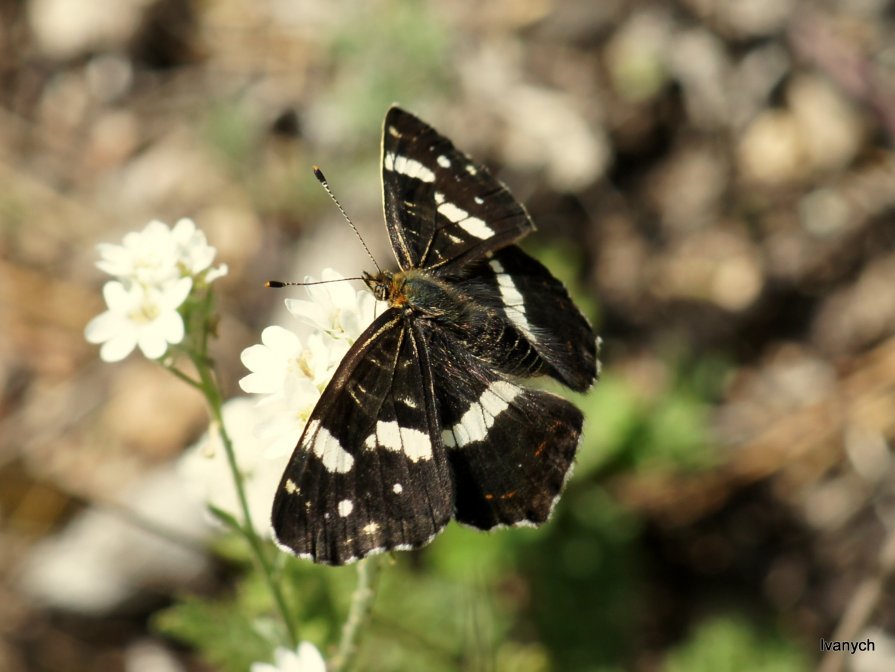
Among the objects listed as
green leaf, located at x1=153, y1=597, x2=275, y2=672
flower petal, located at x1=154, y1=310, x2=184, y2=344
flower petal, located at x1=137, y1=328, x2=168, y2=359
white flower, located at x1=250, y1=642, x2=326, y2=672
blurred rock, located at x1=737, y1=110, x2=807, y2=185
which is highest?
blurred rock, located at x1=737, y1=110, x2=807, y2=185

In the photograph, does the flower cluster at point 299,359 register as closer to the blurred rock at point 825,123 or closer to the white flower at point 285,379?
the white flower at point 285,379

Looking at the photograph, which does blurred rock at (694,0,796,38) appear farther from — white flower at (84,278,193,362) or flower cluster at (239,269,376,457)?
white flower at (84,278,193,362)

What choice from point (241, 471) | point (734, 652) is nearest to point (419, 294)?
point (241, 471)

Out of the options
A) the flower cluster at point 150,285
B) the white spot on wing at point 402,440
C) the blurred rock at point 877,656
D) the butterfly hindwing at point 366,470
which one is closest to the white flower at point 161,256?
the flower cluster at point 150,285

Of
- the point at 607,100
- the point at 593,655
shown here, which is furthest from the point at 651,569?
the point at 607,100

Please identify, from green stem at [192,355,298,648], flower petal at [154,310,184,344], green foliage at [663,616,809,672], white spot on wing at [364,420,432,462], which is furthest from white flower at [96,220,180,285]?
green foliage at [663,616,809,672]
